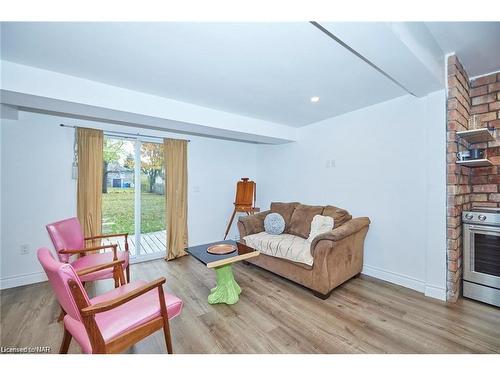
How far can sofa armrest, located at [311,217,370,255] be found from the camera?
2.32 meters

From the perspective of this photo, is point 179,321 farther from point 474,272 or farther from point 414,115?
point 414,115

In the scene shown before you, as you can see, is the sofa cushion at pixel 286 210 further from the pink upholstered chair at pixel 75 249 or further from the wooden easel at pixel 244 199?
the pink upholstered chair at pixel 75 249

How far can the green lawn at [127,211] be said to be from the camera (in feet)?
11.2

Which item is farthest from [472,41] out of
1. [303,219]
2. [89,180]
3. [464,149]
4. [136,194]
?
[89,180]

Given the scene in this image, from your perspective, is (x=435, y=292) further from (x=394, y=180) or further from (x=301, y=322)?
(x=301, y=322)

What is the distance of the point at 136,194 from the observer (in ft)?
11.8

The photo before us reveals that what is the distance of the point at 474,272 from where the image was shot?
87.0 inches

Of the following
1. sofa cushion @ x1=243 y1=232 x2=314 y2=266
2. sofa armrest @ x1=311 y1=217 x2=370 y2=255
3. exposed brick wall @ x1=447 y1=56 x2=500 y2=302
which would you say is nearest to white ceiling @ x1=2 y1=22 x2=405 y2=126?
exposed brick wall @ x1=447 y1=56 x2=500 y2=302

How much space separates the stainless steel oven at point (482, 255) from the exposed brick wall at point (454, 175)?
71 mm

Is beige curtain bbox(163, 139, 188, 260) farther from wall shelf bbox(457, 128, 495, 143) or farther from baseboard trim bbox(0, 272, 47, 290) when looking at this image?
wall shelf bbox(457, 128, 495, 143)

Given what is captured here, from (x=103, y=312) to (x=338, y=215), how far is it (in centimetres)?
277

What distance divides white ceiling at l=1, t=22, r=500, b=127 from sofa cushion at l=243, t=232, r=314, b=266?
6.25ft

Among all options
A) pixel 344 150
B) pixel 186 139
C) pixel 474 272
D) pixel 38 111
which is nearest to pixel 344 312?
pixel 474 272
